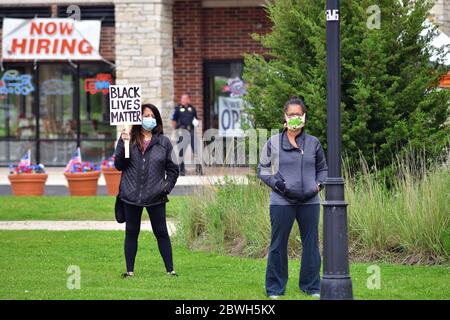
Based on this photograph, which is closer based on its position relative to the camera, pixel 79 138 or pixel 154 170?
pixel 154 170

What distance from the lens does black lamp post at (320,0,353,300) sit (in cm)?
920

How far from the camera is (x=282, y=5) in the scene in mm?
15172

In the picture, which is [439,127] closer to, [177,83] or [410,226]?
[410,226]

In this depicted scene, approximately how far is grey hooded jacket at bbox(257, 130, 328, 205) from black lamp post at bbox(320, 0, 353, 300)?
0.44 m

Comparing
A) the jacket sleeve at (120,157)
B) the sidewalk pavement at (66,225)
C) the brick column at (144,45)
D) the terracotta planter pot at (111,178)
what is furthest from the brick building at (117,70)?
the jacket sleeve at (120,157)

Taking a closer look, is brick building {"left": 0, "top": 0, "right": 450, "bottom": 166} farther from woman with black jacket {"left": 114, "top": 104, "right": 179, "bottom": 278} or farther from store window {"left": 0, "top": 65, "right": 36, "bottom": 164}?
woman with black jacket {"left": 114, "top": 104, "right": 179, "bottom": 278}

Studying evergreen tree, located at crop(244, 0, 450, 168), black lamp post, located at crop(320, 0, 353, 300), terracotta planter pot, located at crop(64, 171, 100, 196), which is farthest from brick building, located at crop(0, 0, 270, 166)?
black lamp post, located at crop(320, 0, 353, 300)

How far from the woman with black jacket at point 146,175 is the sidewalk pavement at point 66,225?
4.29 metres

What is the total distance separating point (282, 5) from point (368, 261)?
178 inches

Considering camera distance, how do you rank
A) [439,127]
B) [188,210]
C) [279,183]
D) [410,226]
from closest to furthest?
[279,183], [410,226], [188,210], [439,127]

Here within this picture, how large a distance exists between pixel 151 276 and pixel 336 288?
276 centimetres

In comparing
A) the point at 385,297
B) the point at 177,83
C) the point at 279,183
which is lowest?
the point at 385,297

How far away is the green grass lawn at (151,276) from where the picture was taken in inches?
400

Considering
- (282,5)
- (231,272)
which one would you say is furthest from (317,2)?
(231,272)
